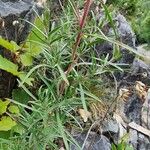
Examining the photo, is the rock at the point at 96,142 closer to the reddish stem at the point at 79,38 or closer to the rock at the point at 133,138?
the rock at the point at 133,138

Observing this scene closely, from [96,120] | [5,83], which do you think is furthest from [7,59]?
[96,120]

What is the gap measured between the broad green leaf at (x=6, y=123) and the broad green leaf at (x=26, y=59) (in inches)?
19.1

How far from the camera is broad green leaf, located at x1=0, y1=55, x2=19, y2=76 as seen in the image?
3605mm

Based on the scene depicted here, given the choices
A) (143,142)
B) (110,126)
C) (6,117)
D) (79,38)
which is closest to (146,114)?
(143,142)

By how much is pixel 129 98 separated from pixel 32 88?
1.28 meters

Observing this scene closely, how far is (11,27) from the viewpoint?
3912mm

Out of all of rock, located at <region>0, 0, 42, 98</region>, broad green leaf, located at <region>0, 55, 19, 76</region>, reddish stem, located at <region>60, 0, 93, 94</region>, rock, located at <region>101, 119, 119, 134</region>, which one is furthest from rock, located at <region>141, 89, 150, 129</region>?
reddish stem, located at <region>60, 0, 93, 94</region>

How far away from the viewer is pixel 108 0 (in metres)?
6.98

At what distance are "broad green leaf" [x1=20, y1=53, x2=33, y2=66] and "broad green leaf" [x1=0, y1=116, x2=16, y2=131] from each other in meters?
0.48

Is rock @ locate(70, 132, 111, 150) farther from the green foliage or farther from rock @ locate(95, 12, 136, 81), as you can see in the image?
rock @ locate(95, 12, 136, 81)

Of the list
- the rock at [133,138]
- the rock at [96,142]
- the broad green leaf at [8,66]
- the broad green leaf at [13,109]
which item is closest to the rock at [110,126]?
the rock at [96,142]

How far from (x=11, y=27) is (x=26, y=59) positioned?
0.37 meters

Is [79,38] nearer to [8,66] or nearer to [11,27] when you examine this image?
[8,66]

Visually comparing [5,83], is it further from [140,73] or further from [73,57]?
[140,73]
